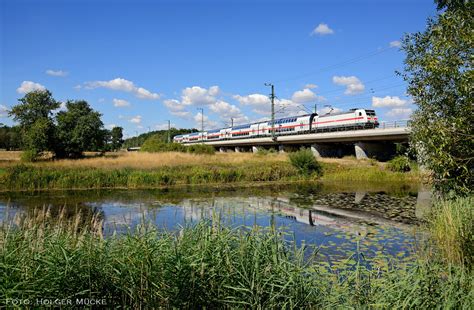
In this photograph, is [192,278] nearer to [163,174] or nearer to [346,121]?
[163,174]

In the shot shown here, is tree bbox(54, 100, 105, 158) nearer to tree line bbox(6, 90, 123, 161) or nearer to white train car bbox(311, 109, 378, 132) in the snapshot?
tree line bbox(6, 90, 123, 161)

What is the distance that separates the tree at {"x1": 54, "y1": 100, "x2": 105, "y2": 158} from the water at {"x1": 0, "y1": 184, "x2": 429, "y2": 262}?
18.7m

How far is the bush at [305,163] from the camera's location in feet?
101

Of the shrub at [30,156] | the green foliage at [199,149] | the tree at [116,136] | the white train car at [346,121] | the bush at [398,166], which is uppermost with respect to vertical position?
the tree at [116,136]

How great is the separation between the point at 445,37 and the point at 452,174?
10.7 ft

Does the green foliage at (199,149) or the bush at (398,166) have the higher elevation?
the green foliage at (199,149)

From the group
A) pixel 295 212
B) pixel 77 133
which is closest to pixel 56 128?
pixel 77 133

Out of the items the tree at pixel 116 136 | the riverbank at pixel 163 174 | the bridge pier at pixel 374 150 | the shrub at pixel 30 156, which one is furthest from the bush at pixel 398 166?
the tree at pixel 116 136

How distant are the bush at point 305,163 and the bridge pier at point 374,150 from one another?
35.8ft

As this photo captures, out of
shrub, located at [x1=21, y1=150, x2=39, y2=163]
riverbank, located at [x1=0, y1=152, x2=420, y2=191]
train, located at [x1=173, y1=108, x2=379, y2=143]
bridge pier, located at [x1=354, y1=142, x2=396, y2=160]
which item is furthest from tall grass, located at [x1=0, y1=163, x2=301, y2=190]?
train, located at [x1=173, y1=108, x2=379, y2=143]

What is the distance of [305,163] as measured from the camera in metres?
31.0

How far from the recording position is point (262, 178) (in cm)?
2927

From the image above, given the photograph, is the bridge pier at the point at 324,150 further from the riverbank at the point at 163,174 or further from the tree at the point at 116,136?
the tree at the point at 116,136

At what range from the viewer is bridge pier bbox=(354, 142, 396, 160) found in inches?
1570
